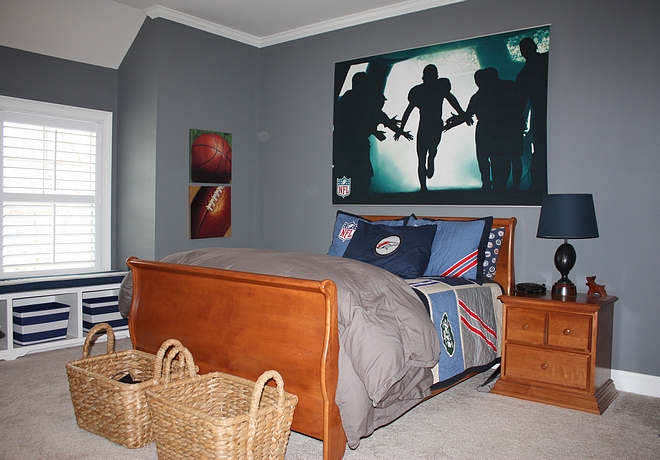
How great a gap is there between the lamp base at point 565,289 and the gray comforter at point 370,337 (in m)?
1.16

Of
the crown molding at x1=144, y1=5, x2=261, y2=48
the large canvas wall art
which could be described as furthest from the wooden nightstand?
the crown molding at x1=144, y1=5, x2=261, y2=48

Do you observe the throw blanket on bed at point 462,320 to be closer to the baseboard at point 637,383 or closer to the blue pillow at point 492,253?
the blue pillow at point 492,253

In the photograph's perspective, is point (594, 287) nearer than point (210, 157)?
Yes

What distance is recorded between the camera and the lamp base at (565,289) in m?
3.31

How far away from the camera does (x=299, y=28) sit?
16.4ft

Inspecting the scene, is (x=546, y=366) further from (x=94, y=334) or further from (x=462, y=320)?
(x=94, y=334)

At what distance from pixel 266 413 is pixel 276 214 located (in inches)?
129

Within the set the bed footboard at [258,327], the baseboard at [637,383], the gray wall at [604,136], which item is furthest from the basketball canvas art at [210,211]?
the baseboard at [637,383]

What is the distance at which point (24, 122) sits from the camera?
4.32 meters

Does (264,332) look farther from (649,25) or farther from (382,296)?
(649,25)

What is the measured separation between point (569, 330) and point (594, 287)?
0.44 metres

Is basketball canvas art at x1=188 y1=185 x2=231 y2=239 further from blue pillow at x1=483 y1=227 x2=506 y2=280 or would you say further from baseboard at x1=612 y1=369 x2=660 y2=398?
baseboard at x1=612 y1=369 x2=660 y2=398

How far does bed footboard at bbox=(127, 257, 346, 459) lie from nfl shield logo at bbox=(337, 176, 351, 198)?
2.06 metres

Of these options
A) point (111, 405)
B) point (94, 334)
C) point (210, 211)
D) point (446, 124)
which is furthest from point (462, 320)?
point (210, 211)
